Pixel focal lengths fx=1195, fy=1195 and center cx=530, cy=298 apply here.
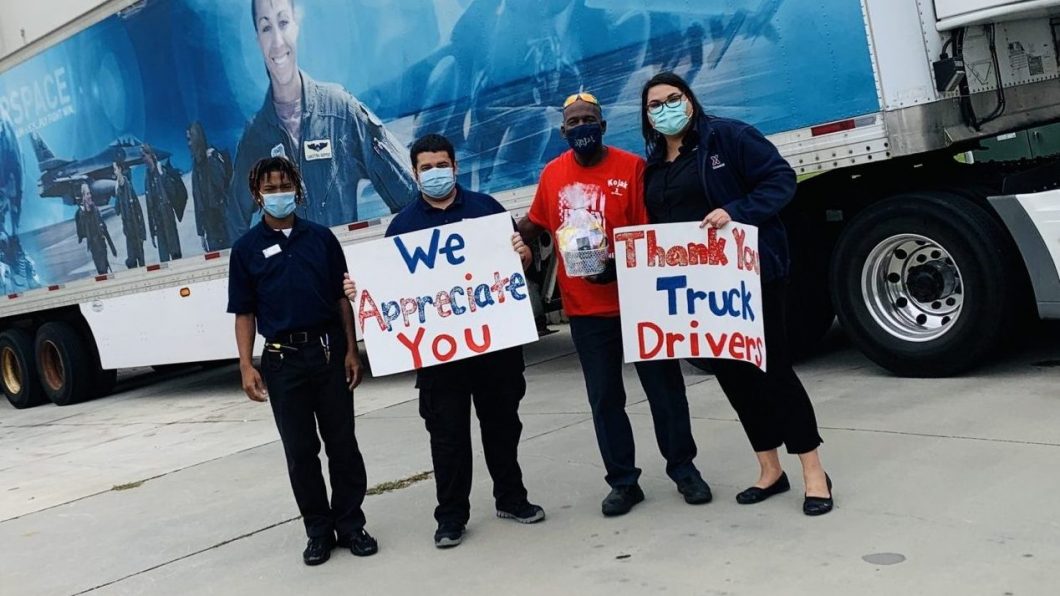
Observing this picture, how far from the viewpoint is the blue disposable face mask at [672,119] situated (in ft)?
15.9

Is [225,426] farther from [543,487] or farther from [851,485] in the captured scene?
[851,485]

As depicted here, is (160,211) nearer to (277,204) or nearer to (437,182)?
(277,204)

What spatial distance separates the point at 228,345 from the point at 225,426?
192 cm

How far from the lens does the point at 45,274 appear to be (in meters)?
13.7

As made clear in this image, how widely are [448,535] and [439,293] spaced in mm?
1043

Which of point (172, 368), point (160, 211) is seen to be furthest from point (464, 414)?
point (172, 368)

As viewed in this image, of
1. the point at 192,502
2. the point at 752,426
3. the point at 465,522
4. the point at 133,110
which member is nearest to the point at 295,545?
the point at 465,522

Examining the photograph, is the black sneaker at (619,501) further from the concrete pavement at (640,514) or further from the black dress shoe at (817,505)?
the black dress shoe at (817,505)

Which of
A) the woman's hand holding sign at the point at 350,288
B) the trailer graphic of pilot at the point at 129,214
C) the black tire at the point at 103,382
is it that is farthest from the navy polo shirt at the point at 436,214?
the black tire at the point at 103,382

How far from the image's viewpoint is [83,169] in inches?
501

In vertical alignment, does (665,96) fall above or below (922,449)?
above

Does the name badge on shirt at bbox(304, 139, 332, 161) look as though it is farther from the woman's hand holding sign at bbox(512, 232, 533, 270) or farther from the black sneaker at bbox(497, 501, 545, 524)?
the black sneaker at bbox(497, 501, 545, 524)

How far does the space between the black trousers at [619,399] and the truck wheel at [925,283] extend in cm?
251

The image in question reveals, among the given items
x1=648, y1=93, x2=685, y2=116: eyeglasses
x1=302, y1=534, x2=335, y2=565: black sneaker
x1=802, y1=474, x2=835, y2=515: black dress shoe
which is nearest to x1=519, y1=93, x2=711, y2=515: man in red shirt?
x1=648, y1=93, x2=685, y2=116: eyeglasses
